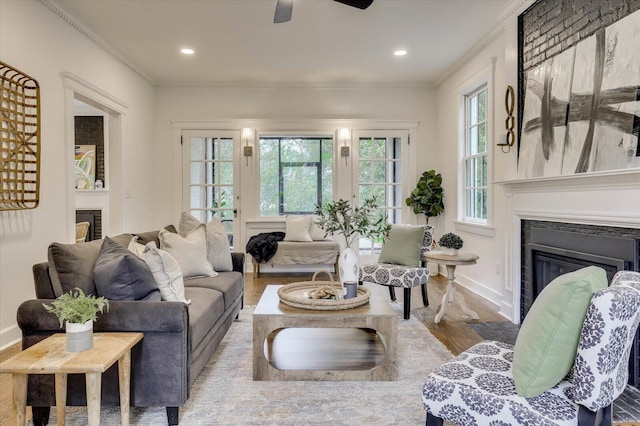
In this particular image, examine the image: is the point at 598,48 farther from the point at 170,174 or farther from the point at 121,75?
the point at 170,174

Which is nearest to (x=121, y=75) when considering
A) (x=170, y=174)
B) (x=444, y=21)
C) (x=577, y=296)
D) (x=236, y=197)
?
(x=170, y=174)

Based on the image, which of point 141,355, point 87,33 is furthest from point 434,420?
point 87,33

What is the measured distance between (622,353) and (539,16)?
9.74ft

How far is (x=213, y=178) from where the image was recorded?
5977 millimetres

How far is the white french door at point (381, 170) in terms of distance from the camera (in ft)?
19.6

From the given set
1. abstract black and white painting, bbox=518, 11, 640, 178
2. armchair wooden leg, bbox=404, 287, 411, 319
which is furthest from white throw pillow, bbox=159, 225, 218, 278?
abstract black and white painting, bbox=518, 11, 640, 178

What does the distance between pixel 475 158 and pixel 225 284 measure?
11.3 ft

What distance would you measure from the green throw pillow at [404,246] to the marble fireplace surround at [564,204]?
0.83 metres

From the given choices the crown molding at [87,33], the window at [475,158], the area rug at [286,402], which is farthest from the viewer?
the window at [475,158]

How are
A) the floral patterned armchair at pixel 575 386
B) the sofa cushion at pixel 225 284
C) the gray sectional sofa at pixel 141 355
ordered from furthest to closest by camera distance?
the sofa cushion at pixel 225 284, the gray sectional sofa at pixel 141 355, the floral patterned armchair at pixel 575 386

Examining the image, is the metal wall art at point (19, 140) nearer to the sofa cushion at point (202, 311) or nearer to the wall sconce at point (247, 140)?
the sofa cushion at point (202, 311)

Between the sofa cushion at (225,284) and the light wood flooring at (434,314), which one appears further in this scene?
the sofa cushion at (225,284)

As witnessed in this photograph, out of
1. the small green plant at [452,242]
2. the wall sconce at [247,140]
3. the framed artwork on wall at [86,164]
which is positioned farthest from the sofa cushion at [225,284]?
the framed artwork on wall at [86,164]

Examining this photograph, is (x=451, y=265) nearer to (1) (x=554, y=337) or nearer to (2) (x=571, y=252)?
(2) (x=571, y=252)
